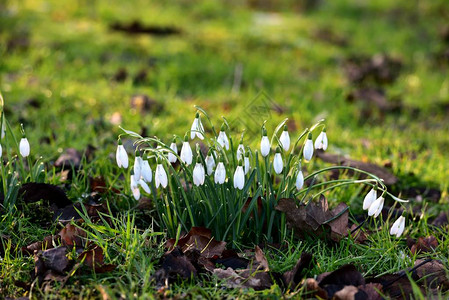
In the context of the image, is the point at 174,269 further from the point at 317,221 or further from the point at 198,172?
the point at 317,221

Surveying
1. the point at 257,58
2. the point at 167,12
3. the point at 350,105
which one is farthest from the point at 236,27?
the point at 350,105

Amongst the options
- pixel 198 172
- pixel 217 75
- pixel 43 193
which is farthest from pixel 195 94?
pixel 198 172

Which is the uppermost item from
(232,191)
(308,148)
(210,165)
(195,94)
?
(308,148)

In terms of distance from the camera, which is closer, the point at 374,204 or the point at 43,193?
the point at 374,204

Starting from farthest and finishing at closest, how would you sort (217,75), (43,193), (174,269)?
(217,75), (43,193), (174,269)

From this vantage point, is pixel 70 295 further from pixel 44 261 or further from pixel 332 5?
pixel 332 5

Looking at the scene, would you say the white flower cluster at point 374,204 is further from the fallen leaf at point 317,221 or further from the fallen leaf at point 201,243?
the fallen leaf at point 201,243
